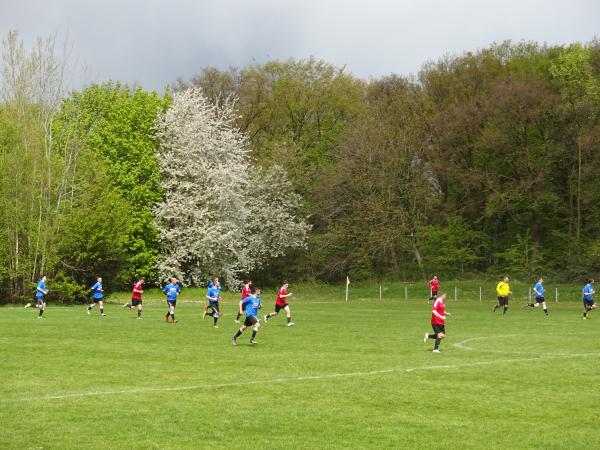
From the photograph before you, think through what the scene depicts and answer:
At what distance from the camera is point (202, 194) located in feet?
248

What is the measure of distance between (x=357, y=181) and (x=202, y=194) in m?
13.5

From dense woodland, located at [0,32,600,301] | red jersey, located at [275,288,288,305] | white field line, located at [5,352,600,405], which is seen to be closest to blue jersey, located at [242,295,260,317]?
white field line, located at [5,352,600,405]

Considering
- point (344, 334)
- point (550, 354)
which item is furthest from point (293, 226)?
point (550, 354)

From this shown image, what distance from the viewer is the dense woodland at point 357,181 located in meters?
62.3

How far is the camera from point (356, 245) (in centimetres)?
7900

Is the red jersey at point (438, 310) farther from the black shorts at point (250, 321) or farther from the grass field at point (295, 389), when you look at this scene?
the black shorts at point (250, 321)

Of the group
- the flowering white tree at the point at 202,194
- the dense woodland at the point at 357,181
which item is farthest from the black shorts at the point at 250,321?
the flowering white tree at the point at 202,194

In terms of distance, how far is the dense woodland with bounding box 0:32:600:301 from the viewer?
205 ft

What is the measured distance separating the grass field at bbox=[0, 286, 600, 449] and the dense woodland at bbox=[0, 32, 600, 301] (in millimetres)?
27854

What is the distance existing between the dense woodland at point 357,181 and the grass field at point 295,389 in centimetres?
2785

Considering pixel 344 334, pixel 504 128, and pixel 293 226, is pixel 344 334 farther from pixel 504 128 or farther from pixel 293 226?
pixel 293 226

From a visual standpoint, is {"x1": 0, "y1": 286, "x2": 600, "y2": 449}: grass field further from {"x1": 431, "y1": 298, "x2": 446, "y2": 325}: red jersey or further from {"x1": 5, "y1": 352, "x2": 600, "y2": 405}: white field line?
{"x1": 431, "y1": 298, "x2": 446, "y2": 325}: red jersey

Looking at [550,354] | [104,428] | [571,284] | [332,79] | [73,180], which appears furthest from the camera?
[332,79]

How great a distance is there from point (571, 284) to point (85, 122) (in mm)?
41464
